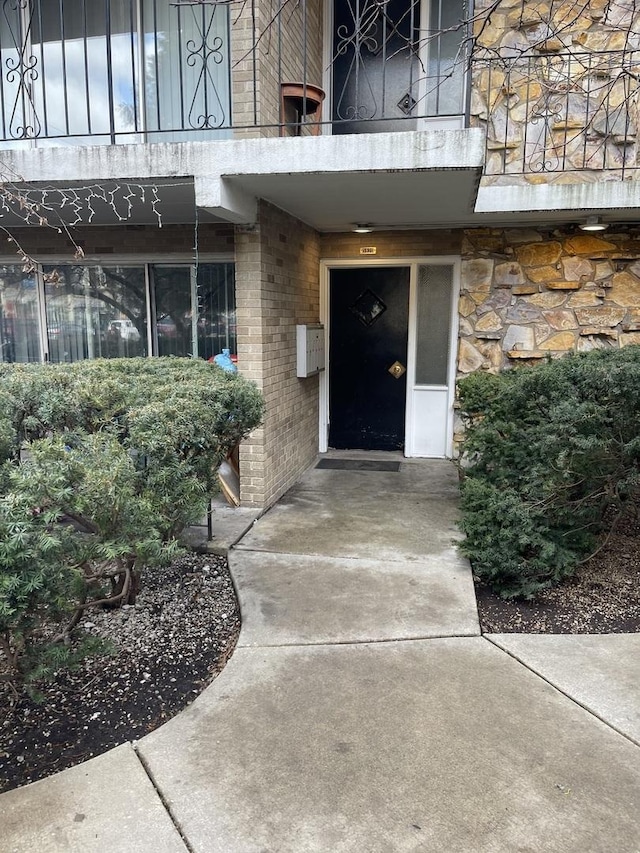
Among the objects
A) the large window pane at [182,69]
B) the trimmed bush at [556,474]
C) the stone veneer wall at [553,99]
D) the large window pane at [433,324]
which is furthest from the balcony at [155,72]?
the trimmed bush at [556,474]

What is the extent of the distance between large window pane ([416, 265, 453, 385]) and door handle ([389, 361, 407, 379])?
0.19 metres

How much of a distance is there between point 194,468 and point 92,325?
4.45m

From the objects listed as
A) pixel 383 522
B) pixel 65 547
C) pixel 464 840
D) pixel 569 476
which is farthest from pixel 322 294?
pixel 464 840

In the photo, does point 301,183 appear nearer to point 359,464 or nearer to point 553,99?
point 553,99

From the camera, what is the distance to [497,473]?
451cm

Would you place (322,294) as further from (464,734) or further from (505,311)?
(464,734)

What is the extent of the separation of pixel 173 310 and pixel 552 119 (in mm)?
4452

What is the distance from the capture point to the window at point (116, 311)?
668 cm

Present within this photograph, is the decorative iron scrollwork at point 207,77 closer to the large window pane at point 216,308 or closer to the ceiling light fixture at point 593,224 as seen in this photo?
the large window pane at point 216,308

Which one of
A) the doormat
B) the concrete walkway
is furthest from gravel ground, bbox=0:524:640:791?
the doormat

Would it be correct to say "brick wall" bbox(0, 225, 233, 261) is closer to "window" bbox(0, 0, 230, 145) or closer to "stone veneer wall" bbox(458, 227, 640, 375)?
"window" bbox(0, 0, 230, 145)

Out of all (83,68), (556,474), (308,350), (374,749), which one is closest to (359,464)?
(308,350)

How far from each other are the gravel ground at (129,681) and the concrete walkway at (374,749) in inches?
5.2

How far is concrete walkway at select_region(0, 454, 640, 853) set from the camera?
2.02m
